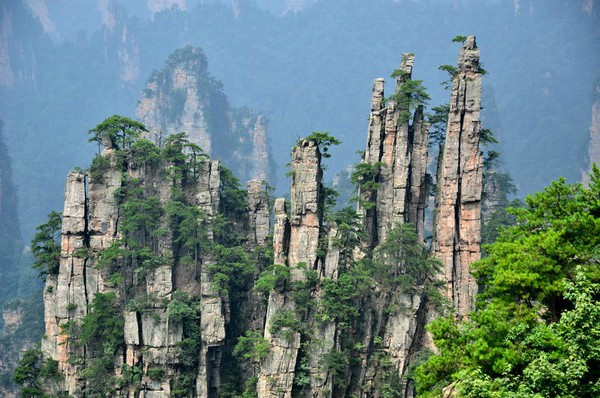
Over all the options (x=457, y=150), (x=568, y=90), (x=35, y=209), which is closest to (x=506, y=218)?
(x=457, y=150)

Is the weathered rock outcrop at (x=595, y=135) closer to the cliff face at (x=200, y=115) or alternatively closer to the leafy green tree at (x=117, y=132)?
the cliff face at (x=200, y=115)

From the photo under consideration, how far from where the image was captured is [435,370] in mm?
19141

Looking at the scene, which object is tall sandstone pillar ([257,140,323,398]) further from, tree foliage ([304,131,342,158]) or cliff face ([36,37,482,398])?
tree foliage ([304,131,342,158])

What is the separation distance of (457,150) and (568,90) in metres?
81.3

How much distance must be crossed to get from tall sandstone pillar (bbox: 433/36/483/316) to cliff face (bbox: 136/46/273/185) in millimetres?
65896

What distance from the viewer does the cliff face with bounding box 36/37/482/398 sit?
36.6 metres

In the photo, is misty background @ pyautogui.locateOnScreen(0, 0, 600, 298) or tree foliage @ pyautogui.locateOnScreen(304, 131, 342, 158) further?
misty background @ pyautogui.locateOnScreen(0, 0, 600, 298)

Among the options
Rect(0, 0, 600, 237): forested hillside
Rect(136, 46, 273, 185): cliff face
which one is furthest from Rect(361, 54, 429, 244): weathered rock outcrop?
Rect(0, 0, 600, 237): forested hillside

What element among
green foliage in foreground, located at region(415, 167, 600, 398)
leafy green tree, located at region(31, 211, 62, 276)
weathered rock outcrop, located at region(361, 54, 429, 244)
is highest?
weathered rock outcrop, located at region(361, 54, 429, 244)

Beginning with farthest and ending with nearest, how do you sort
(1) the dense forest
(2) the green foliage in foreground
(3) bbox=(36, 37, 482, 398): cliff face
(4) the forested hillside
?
(4) the forested hillside → (3) bbox=(36, 37, 482, 398): cliff face → (1) the dense forest → (2) the green foliage in foreground

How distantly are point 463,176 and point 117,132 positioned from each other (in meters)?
19.2

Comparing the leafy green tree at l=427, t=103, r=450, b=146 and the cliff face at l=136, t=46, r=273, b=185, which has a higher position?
the cliff face at l=136, t=46, r=273, b=185

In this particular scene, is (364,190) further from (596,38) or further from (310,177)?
(596,38)

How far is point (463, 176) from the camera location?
38.7m
